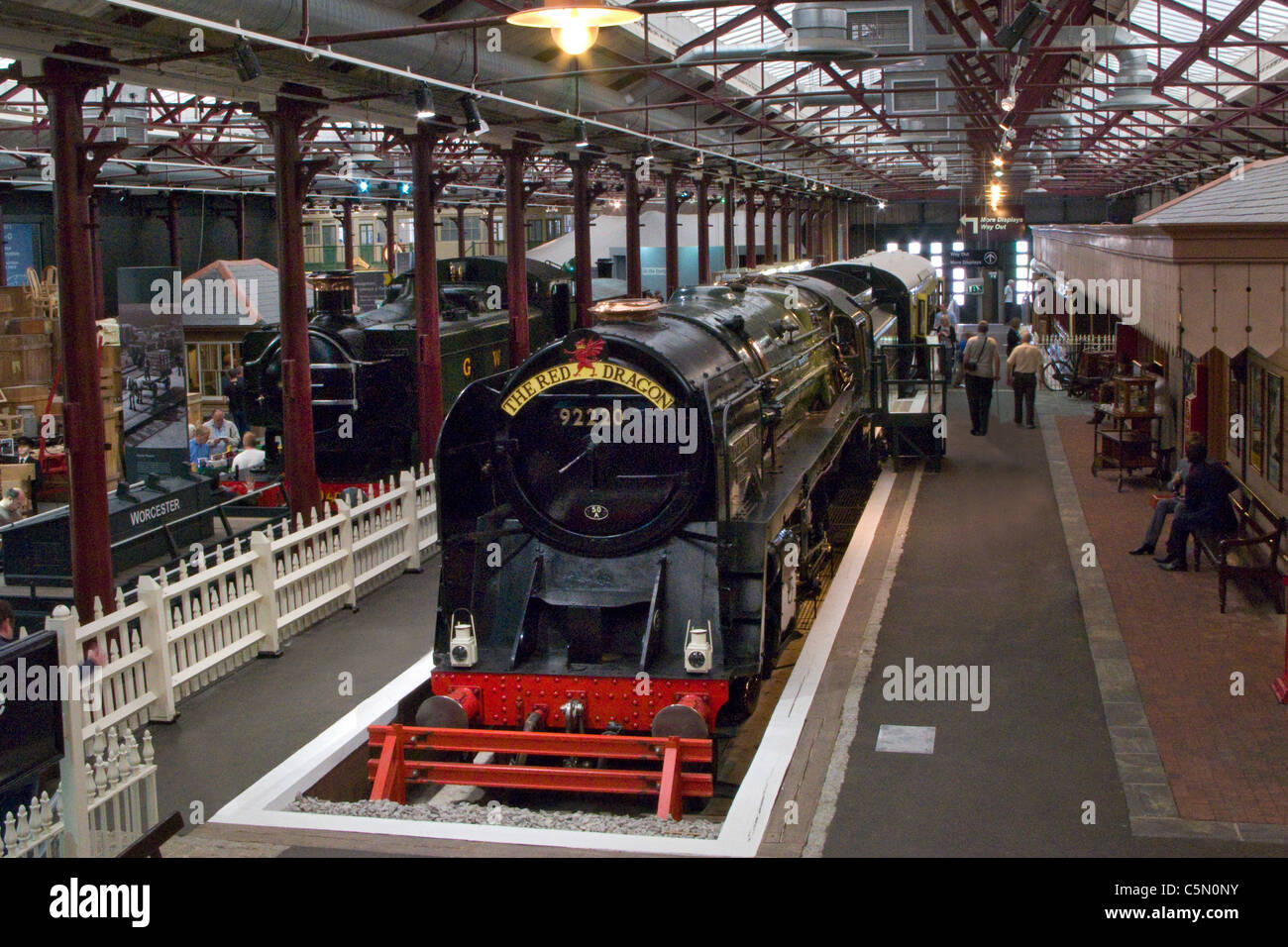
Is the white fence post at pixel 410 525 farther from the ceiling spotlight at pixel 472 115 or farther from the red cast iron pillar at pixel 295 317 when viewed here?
the ceiling spotlight at pixel 472 115

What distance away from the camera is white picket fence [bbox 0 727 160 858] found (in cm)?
605

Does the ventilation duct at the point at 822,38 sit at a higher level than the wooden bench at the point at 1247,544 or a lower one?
higher

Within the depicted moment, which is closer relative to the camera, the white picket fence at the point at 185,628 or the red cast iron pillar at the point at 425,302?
the white picket fence at the point at 185,628

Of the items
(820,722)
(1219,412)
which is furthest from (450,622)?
(1219,412)

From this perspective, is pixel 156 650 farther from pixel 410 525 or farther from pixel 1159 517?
pixel 1159 517

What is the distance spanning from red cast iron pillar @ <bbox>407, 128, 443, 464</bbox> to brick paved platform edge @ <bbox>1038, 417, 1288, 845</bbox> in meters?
6.88

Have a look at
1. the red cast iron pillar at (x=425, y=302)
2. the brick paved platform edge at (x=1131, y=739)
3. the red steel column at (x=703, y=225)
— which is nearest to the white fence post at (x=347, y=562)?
the red cast iron pillar at (x=425, y=302)

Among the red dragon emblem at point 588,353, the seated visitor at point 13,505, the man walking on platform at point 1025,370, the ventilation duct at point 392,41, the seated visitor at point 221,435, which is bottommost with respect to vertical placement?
the seated visitor at point 13,505

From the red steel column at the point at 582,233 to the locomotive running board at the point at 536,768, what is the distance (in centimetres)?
1303

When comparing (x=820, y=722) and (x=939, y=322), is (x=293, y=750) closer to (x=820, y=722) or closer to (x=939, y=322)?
(x=820, y=722)

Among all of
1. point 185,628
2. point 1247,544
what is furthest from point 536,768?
point 1247,544

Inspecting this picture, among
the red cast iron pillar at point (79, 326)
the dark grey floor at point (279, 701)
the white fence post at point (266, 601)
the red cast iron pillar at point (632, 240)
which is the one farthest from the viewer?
the red cast iron pillar at point (632, 240)

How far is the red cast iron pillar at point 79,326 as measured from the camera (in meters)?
8.46
